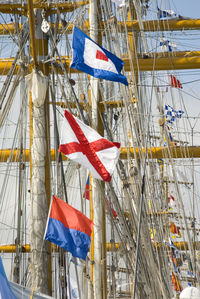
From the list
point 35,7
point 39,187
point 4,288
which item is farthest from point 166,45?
point 4,288

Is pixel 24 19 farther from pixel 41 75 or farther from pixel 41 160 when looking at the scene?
pixel 41 160

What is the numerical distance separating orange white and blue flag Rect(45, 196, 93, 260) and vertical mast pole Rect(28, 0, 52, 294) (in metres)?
1.21

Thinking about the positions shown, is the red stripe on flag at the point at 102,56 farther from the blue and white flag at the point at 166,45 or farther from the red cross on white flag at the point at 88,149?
the blue and white flag at the point at 166,45

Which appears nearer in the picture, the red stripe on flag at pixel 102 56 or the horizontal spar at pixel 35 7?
the red stripe on flag at pixel 102 56

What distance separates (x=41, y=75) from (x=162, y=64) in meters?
11.0

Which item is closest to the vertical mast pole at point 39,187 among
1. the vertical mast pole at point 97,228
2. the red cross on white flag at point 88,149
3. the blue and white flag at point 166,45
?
the red cross on white flag at point 88,149

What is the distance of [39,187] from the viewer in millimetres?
12445

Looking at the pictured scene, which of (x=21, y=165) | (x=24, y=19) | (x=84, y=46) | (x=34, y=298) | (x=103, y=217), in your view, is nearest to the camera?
(x=34, y=298)

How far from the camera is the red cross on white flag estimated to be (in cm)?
1145

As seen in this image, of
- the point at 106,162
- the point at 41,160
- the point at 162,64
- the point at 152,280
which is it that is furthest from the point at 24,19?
the point at 162,64

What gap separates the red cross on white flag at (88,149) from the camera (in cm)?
1145

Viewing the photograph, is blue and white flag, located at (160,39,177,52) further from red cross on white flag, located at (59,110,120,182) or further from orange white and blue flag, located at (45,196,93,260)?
orange white and blue flag, located at (45,196,93,260)

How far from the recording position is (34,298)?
10203 mm

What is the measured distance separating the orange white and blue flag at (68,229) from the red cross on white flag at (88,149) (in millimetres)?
873
